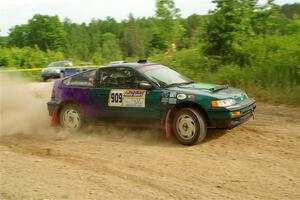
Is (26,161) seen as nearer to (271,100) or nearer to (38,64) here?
(271,100)

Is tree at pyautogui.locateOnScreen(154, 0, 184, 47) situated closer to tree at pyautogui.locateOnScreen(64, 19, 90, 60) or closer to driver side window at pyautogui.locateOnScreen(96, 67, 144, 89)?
driver side window at pyautogui.locateOnScreen(96, 67, 144, 89)

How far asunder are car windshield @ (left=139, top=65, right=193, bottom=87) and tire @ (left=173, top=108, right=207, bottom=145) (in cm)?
77

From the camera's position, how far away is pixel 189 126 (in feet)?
23.2

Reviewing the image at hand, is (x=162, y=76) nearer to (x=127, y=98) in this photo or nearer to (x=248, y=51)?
(x=127, y=98)

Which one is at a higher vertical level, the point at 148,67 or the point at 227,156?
the point at 148,67

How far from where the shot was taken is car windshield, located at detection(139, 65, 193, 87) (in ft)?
25.1

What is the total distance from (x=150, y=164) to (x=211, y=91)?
2.03 meters

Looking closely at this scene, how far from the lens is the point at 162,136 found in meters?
7.86

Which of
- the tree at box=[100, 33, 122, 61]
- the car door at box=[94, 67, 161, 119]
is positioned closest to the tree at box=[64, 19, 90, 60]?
the tree at box=[100, 33, 122, 61]

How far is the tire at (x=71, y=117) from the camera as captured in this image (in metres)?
8.52

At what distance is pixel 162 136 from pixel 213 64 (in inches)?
314

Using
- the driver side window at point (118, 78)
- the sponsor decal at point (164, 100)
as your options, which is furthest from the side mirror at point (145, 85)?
the sponsor decal at point (164, 100)

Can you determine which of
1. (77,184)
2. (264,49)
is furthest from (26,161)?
(264,49)

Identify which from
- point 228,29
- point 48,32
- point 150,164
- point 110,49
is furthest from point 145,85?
point 110,49
